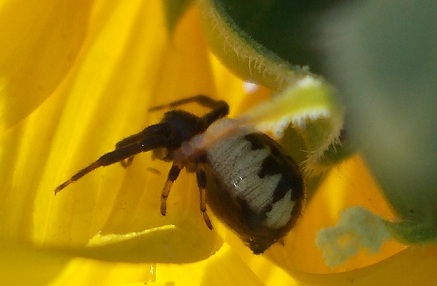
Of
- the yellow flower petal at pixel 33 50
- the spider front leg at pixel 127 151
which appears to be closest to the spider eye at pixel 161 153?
the spider front leg at pixel 127 151

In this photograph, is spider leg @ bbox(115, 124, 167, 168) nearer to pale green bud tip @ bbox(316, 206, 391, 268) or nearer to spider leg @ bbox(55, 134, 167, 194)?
spider leg @ bbox(55, 134, 167, 194)

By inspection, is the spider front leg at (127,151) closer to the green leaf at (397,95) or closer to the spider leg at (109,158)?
the spider leg at (109,158)

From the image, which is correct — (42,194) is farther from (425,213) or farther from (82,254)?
(425,213)

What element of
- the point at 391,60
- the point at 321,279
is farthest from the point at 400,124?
the point at 321,279

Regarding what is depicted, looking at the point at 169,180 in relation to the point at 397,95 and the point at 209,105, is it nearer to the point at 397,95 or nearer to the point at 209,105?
the point at 209,105

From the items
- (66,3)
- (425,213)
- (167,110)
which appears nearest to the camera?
(425,213)

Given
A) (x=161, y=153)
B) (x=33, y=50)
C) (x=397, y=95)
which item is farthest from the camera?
(x=161, y=153)

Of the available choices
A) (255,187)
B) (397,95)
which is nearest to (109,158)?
(255,187)
